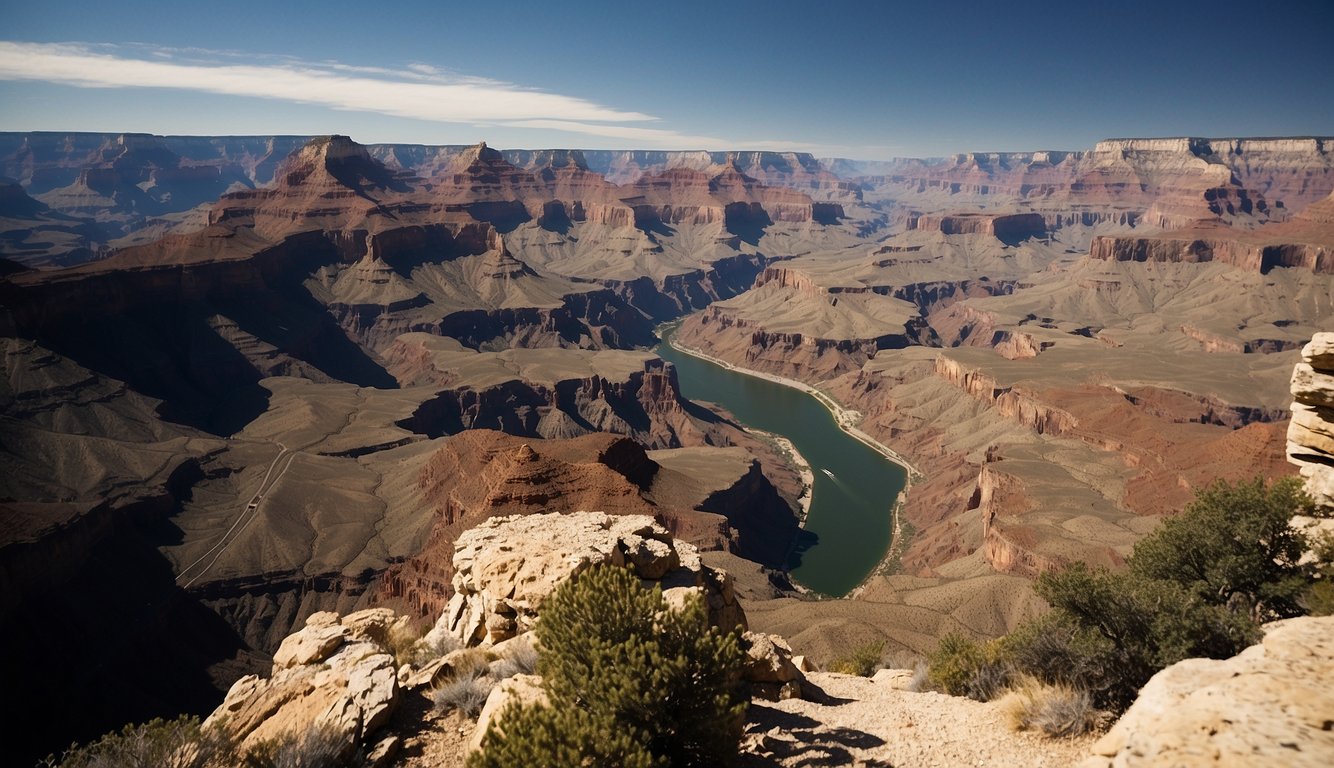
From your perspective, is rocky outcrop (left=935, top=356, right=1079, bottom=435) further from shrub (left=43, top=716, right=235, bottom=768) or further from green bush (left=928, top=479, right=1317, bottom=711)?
shrub (left=43, top=716, right=235, bottom=768)

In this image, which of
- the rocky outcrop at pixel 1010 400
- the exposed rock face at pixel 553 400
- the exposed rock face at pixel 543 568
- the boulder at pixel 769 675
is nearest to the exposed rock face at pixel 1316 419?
the boulder at pixel 769 675

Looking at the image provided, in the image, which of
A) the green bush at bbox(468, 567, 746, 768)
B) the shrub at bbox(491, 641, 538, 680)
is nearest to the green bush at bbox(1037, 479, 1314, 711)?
the green bush at bbox(468, 567, 746, 768)

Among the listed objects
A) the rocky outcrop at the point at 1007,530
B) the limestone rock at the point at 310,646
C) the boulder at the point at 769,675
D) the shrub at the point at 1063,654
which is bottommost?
the rocky outcrop at the point at 1007,530

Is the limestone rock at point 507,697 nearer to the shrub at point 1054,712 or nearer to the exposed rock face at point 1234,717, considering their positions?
A: the exposed rock face at point 1234,717

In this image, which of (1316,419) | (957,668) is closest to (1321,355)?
(1316,419)

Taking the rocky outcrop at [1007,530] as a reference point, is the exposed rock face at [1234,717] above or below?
above

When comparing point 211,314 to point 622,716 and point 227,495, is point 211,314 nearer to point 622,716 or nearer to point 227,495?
point 227,495

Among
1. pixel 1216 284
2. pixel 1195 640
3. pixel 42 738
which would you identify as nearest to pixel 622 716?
pixel 1195 640
